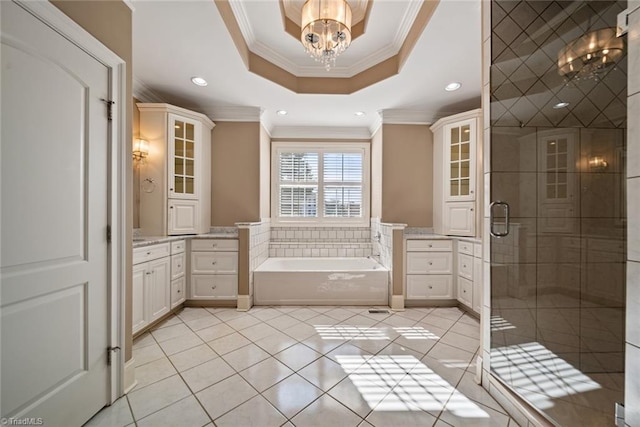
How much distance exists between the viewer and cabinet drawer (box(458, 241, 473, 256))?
2.78 metres

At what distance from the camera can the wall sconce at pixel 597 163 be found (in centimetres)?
162

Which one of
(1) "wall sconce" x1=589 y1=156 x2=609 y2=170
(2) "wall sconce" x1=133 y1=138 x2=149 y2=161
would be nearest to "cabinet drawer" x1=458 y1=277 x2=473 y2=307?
(1) "wall sconce" x1=589 y1=156 x2=609 y2=170

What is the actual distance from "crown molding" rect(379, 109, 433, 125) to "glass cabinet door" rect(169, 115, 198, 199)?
251cm

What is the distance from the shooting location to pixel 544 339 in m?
1.73

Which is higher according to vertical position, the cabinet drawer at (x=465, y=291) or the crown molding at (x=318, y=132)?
the crown molding at (x=318, y=132)

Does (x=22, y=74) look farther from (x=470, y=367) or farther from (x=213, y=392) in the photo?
(x=470, y=367)

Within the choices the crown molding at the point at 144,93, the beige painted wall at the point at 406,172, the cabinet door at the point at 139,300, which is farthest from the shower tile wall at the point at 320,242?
the crown molding at the point at 144,93

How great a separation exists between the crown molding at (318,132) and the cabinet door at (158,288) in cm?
252

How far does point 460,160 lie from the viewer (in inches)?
121

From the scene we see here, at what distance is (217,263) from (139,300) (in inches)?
34.1

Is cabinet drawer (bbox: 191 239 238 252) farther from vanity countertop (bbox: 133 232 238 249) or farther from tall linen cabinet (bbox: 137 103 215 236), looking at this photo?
tall linen cabinet (bbox: 137 103 215 236)

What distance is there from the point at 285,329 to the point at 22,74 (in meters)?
2.41

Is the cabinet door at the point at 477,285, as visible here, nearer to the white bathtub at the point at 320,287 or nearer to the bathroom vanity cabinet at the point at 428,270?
the bathroom vanity cabinet at the point at 428,270

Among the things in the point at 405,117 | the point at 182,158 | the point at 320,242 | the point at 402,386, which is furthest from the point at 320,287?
the point at 405,117
